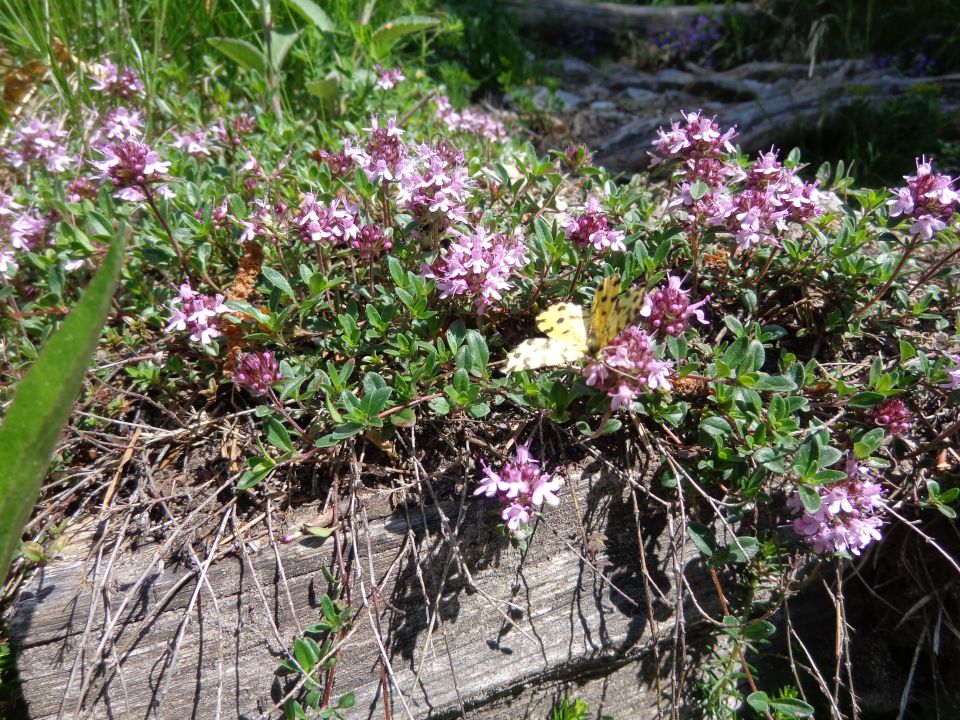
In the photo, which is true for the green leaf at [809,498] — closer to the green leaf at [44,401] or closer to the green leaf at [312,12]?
the green leaf at [44,401]

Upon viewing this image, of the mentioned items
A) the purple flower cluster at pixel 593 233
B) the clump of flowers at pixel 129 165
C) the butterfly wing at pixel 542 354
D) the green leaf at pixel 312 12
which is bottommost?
the butterfly wing at pixel 542 354

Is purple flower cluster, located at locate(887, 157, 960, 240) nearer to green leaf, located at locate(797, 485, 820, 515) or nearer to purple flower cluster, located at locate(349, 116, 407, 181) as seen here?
green leaf, located at locate(797, 485, 820, 515)

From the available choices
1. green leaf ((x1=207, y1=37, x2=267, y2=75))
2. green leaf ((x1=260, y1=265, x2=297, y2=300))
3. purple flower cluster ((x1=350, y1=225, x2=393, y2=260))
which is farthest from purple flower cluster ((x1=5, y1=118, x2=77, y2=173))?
purple flower cluster ((x1=350, y1=225, x2=393, y2=260))

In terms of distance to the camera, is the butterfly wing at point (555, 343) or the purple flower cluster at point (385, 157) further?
the purple flower cluster at point (385, 157)

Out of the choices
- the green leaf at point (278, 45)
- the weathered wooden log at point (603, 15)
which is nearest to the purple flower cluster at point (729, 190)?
the green leaf at point (278, 45)

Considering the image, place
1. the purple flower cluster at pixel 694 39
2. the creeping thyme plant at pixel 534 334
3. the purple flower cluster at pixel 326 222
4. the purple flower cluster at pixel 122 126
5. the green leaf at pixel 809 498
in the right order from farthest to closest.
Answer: the purple flower cluster at pixel 694 39 < the purple flower cluster at pixel 122 126 < the purple flower cluster at pixel 326 222 < the creeping thyme plant at pixel 534 334 < the green leaf at pixel 809 498

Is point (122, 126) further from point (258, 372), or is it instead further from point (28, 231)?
point (258, 372)
